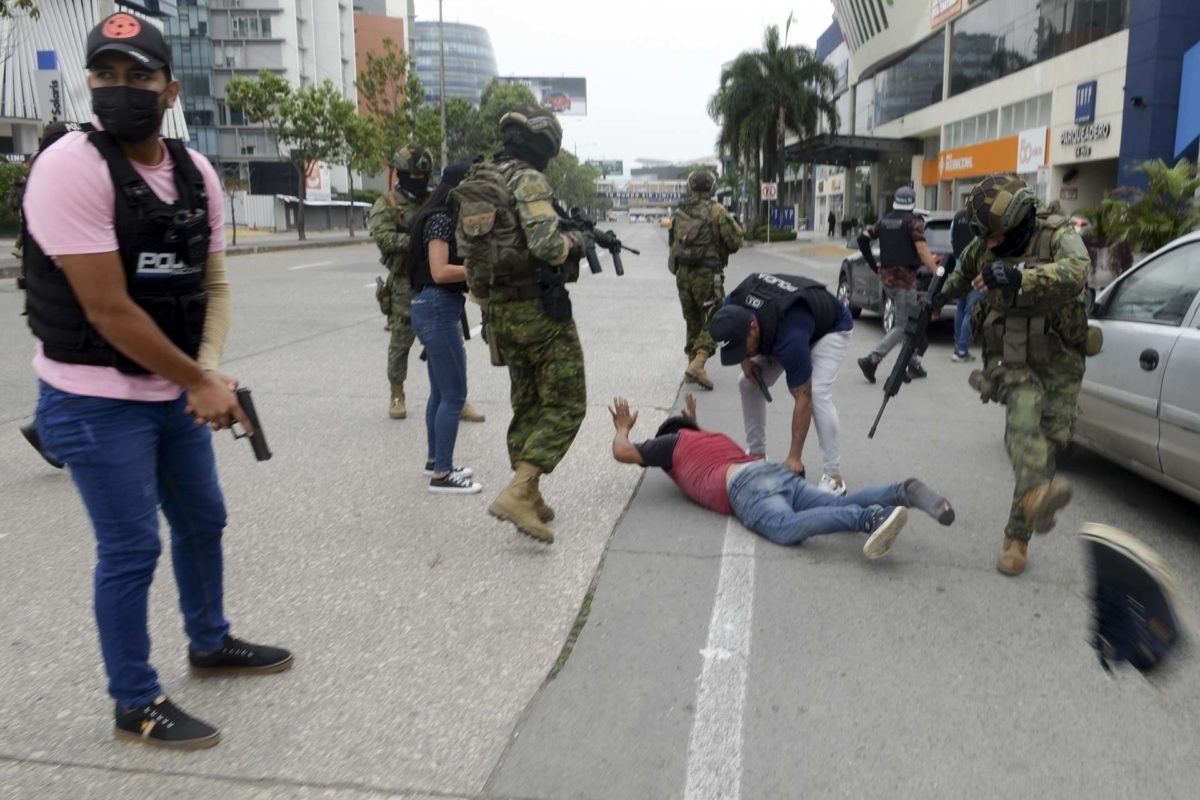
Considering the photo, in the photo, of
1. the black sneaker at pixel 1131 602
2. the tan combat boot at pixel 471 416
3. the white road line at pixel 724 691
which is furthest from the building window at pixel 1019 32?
the black sneaker at pixel 1131 602

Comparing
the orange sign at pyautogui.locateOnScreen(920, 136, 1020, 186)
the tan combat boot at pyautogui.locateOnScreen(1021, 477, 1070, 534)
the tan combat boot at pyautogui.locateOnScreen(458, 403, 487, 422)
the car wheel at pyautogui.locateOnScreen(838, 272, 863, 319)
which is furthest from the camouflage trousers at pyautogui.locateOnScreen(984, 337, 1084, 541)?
the orange sign at pyautogui.locateOnScreen(920, 136, 1020, 186)

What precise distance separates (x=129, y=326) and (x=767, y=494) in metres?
2.98

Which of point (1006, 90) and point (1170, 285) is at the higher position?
point (1006, 90)

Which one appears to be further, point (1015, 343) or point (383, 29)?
point (383, 29)

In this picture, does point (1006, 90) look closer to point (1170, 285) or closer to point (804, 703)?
point (1170, 285)

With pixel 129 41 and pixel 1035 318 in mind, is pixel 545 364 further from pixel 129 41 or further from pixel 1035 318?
pixel 129 41

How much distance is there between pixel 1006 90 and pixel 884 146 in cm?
1115

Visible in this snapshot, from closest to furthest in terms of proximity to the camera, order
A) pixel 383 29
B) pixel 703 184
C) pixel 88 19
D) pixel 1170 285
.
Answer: pixel 1170 285 < pixel 703 184 < pixel 88 19 < pixel 383 29

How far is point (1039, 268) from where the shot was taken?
4.14 m

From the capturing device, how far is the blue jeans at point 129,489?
267 cm

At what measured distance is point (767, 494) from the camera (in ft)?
15.5

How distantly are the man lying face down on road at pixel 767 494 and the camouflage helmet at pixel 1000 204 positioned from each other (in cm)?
112

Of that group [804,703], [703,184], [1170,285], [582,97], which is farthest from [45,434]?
[582,97]

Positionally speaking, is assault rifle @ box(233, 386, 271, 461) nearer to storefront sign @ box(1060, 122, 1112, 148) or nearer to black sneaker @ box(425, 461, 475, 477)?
black sneaker @ box(425, 461, 475, 477)
